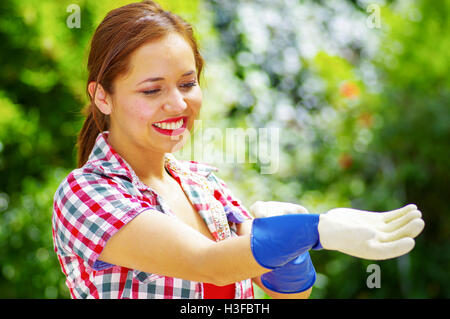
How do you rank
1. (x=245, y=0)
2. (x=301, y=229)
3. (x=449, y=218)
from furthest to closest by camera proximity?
(x=245, y=0), (x=449, y=218), (x=301, y=229)

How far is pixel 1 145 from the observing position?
3.33 metres

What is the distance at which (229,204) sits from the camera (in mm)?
1465

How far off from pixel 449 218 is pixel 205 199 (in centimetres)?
265

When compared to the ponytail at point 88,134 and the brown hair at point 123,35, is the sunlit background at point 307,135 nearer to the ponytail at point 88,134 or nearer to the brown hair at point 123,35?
the ponytail at point 88,134

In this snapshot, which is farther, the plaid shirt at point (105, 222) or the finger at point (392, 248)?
the plaid shirt at point (105, 222)

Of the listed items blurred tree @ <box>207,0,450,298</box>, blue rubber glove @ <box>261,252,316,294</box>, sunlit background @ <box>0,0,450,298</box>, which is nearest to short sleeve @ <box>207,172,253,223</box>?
blue rubber glove @ <box>261,252,316,294</box>

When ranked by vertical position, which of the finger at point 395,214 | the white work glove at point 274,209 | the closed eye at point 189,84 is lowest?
the finger at point 395,214

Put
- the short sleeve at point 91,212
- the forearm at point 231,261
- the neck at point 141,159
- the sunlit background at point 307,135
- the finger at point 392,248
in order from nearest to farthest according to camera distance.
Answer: the finger at point 392,248 → the forearm at point 231,261 → the short sleeve at point 91,212 → the neck at point 141,159 → the sunlit background at point 307,135

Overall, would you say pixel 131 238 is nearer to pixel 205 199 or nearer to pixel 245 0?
pixel 205 199

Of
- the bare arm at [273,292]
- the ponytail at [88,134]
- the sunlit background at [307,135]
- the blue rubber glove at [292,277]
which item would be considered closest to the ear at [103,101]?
the ponytail at [88,134]

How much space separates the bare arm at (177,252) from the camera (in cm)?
104

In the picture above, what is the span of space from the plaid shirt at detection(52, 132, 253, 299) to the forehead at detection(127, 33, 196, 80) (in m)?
0.22

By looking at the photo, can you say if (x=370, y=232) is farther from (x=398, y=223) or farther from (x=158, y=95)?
(x=158, y=95)

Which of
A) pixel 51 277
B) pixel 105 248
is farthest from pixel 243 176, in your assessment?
pixel 105 248
